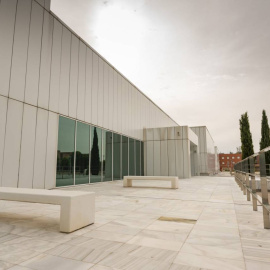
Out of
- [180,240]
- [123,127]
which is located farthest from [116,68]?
[180,240]

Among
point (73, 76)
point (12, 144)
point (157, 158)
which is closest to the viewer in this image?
point (12, 144)

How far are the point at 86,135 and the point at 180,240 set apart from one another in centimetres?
986

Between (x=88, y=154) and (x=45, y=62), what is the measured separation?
5.22 meters

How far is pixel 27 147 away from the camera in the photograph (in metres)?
8.66

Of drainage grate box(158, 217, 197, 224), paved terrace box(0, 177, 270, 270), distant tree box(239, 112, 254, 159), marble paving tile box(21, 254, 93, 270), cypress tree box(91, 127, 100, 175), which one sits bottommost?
drainage grate box(158, 217, 197, 224)

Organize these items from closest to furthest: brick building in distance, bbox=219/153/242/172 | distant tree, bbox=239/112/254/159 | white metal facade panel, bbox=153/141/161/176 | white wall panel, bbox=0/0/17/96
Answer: white wall panel, bbox=0/0/17/96 → white metal facade panel, bbox=153/141/161/176 → distant tree, bbox=239/112/254/159 → brick building in distance, bbox=219/153/242/172

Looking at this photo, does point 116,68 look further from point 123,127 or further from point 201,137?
point 201,137

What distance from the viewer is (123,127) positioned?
16.9 metres

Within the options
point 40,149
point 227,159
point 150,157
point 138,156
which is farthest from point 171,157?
Answer: point 227,159

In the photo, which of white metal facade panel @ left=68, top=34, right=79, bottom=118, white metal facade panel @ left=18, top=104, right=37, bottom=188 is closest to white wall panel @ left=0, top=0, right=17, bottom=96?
white metal facade panel @ left=18, top=104, right=37, bottom=188

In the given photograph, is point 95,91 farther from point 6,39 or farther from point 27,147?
point 27,147

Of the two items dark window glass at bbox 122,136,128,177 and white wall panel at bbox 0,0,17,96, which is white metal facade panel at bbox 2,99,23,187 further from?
dark window glass at bbox 122,136,128,177

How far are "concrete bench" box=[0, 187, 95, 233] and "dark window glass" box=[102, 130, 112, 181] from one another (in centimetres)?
957

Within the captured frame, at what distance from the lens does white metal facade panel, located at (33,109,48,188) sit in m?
8.98
